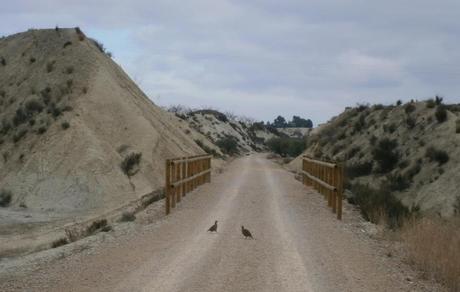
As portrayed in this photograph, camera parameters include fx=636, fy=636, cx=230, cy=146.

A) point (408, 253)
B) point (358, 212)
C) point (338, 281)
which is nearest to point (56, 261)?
point (338, 281)

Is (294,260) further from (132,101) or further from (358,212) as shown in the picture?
(132,101)

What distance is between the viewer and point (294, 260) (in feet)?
36.4

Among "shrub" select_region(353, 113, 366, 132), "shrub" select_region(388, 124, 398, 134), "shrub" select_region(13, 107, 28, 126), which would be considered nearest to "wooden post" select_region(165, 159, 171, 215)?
"shrub" select_region(13, 107, 28, 126)

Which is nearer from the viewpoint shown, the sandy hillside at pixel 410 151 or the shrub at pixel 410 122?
the sandy hillside at pixel 410 151

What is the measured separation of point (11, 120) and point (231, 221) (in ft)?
79.6

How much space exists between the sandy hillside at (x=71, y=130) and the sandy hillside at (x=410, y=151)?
41.8ft

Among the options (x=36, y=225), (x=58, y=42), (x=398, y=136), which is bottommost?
(x=36, y=225)

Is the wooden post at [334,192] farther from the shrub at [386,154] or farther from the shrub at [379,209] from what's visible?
the shrub at [386,154]

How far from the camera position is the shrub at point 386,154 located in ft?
131

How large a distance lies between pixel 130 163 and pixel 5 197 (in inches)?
269

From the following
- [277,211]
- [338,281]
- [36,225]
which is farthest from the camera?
[36,225]

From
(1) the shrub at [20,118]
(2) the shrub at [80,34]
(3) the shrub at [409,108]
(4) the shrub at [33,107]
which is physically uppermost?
(2) the shrub at [80,34]

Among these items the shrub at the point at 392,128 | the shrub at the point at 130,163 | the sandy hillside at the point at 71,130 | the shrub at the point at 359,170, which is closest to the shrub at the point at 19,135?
the sandy hillside at the point at 71,130

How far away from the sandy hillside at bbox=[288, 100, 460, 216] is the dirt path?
13243mm
